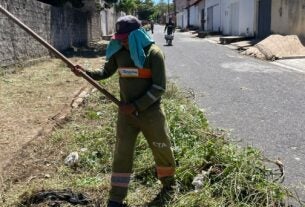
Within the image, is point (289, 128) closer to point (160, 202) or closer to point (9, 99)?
point (160, 202)

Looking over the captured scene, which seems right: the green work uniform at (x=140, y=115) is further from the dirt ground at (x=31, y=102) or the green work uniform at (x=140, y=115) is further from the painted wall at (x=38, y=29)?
the painted wall at (x=38, y=29)

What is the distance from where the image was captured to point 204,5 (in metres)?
46.9

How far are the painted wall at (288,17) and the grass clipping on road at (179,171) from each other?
14.3 m

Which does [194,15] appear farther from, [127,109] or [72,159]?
[127,109]

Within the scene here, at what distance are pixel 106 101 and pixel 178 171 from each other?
12.7ft

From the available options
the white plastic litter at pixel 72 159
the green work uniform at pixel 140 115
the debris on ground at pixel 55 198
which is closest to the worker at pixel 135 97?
the green work uniform at pixel 140 115

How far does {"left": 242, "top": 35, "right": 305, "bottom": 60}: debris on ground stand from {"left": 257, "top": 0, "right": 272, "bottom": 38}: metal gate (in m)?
5.08

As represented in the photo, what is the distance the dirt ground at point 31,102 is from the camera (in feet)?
19.8

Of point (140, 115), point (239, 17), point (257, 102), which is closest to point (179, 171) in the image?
point (140, 115)

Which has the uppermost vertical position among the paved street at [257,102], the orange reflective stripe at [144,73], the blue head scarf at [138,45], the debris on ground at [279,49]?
the blue head scarf at [138,45]

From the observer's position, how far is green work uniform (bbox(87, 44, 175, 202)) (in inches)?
144

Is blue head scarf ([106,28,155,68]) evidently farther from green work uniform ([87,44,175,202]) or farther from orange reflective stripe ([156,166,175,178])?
orange reflective stripe ([156,166,175,178])

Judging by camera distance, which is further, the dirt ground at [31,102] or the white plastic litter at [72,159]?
the dirt ground at [31,102]

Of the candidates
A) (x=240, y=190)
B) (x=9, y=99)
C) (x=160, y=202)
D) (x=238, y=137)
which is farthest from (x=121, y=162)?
(x=9, y=99)
